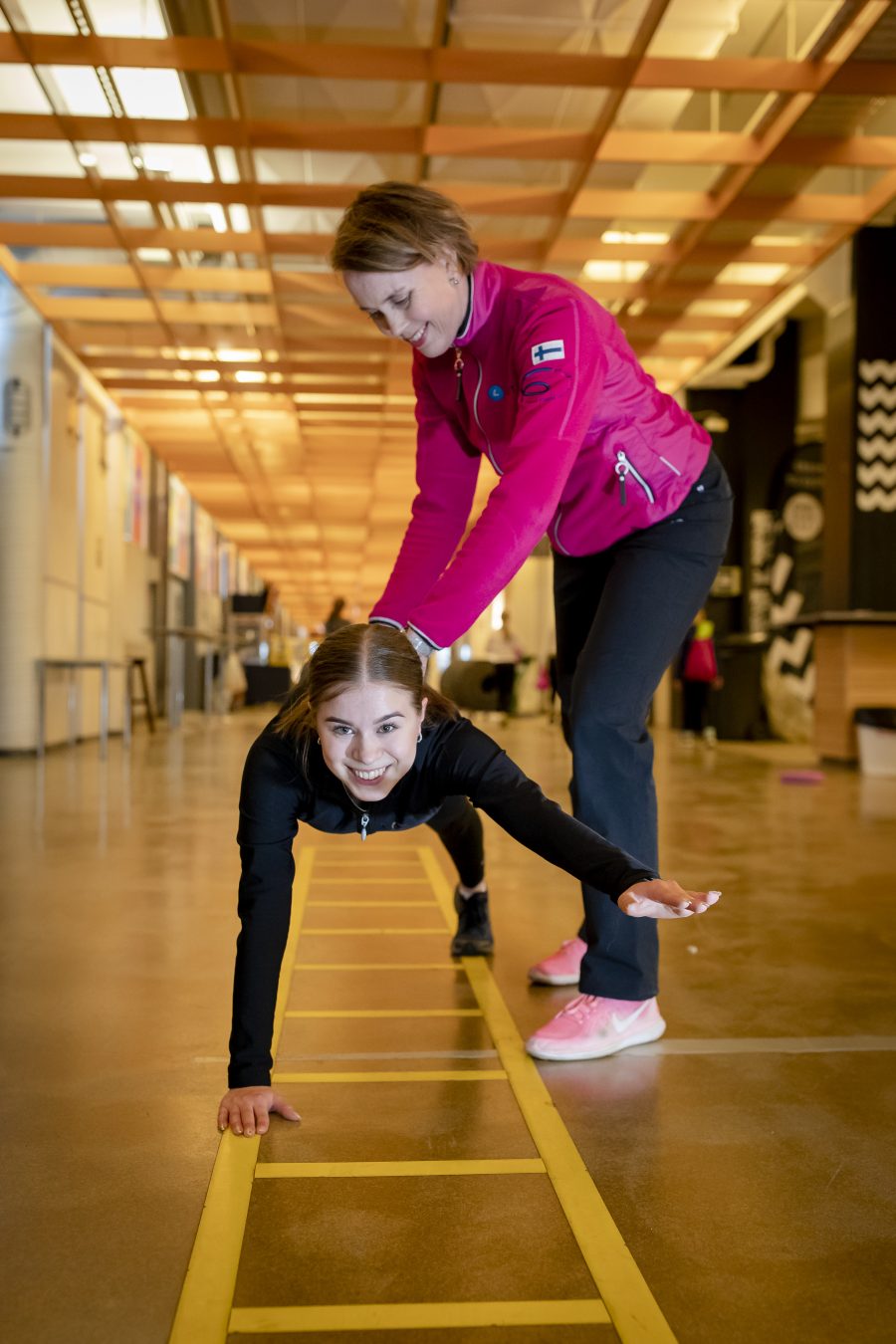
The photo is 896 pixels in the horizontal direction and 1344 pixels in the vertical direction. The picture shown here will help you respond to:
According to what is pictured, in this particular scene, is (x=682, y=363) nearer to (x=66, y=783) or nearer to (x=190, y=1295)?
(x=66, y=783)

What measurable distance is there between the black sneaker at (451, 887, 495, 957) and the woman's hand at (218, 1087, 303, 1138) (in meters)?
1.06

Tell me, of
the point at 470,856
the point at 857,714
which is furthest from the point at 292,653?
the point at 470,856

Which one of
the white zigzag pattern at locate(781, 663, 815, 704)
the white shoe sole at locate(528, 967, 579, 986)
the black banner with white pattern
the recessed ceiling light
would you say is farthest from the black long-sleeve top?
the white zigzag pattern at locate(781, 663, 815, 704)

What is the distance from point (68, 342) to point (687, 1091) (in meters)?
10.4

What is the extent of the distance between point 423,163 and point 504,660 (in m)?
7.87

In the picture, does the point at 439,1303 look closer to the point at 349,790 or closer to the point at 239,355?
the point at 349,790

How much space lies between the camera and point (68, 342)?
35.4ft

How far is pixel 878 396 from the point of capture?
339 inches

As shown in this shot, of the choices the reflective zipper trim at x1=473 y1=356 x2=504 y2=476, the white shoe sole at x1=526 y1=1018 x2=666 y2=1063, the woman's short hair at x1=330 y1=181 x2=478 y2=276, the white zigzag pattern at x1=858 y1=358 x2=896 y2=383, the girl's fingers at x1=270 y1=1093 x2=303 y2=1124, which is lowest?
the white shoe sole at x1=526 y1=1018 x2=666 y2=1063

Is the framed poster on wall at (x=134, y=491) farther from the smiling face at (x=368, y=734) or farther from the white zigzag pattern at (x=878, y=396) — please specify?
the smiling face at (x=368, y=734)

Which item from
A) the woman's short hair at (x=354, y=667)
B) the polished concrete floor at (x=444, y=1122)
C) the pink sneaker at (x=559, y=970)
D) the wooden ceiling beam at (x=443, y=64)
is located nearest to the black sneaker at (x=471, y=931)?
the polished concrete floor at (x=444, y=1122)

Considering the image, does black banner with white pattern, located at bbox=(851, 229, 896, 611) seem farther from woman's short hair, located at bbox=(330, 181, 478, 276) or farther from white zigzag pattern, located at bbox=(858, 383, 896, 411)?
woman's short hair, located at bbox=(330, 181, 478, 276)

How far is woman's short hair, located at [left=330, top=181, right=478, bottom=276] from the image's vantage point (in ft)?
5.52

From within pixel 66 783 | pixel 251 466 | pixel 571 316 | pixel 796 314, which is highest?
pixel 796 314
